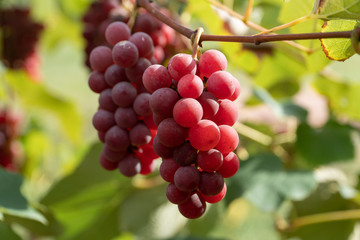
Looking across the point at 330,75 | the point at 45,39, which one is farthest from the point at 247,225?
the point at 45,39

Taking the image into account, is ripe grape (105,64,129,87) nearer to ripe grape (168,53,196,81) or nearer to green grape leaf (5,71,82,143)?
ripe grape (168,53,196,81)

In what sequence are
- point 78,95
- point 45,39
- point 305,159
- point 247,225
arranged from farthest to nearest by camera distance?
1. point 78,95
2. point 45,39
3. point 247,225
4. point 305,159

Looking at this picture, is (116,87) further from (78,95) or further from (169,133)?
(78,95)

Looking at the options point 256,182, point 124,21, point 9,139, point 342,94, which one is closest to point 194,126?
point 124,21

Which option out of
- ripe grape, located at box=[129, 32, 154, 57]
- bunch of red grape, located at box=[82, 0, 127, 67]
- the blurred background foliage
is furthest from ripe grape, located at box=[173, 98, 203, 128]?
bunch of red grape, located at box=[82, 0, 127, 67]

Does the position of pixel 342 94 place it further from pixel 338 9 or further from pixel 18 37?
pixel 18 37

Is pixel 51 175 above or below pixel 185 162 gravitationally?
below

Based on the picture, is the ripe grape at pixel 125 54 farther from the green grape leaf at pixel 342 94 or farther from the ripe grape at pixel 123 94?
the green grape leaf at pixel 342 94
